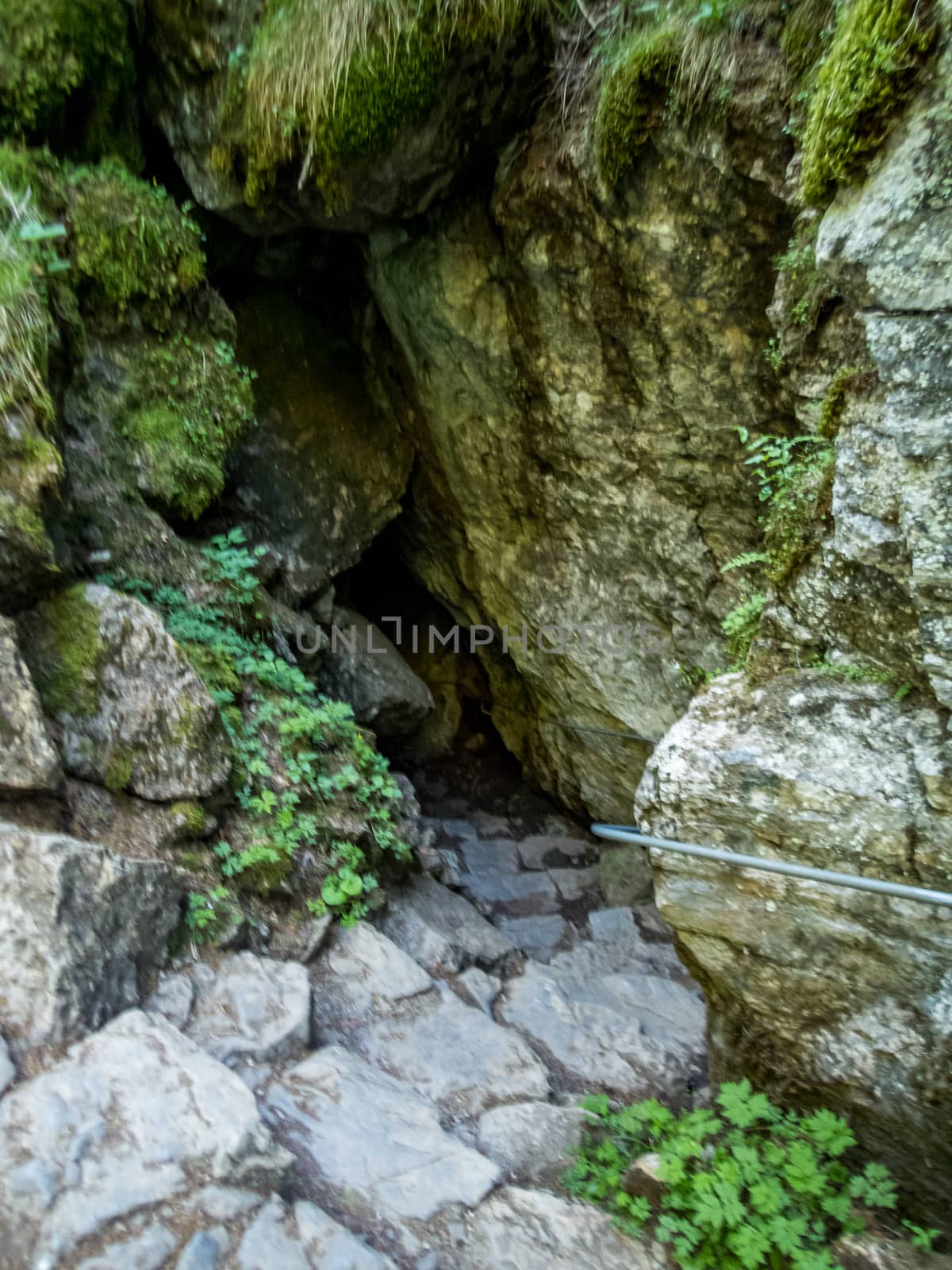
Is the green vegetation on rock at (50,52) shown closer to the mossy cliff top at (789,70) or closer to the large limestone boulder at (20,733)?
the mossy cliff top at (789,70)

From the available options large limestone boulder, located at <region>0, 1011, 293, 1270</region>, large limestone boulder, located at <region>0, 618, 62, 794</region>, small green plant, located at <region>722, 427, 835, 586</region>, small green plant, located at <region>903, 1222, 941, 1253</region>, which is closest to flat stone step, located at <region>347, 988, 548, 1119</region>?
large limestone boulder, located at <region>0, 1011, 293, 1270</region>

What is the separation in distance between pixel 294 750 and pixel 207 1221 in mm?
2056

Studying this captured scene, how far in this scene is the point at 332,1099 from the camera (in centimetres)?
258

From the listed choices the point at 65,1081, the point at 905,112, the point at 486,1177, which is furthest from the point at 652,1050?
the point at 905,112

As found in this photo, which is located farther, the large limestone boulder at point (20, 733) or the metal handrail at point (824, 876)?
the large limestone boulder at point (20, 733)

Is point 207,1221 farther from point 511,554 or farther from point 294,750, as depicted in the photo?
point 511,554

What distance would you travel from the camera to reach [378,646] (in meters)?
6.02

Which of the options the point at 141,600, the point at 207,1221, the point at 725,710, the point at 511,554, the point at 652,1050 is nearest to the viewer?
the point at 207,1221

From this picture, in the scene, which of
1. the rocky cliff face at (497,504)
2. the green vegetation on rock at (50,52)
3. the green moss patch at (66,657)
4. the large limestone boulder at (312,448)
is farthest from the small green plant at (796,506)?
the green vegetation on rock at (50,52)

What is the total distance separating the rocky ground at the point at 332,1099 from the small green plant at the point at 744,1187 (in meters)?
0.12

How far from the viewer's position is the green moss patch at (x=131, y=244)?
154 inches

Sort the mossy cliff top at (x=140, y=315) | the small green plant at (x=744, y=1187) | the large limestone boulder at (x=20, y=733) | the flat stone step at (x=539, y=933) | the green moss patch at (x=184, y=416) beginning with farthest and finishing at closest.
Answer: the flat stone step at (x=539, y=933)
the green moss patch at (x=184, y=416)
the mossy cliff top at (x=140, y=315)
the large limestone boulder at (x=20, y=733)
the small green plant at (x=744, y=1187)

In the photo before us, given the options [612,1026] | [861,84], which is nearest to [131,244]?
[861,84]

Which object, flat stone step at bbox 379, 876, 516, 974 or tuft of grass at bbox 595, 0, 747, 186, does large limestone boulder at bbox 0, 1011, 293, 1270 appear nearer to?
flat stone step at bbox 379, 876, 516, 974
